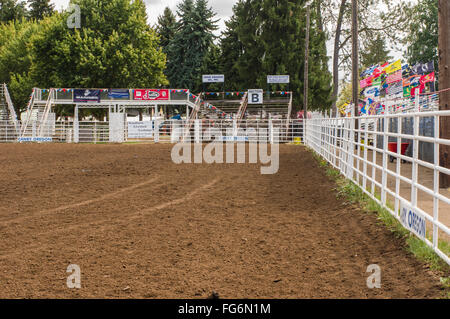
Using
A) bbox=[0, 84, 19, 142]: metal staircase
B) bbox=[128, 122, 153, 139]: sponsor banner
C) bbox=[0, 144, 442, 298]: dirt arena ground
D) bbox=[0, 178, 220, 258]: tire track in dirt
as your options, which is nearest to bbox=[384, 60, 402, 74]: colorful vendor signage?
bbox=[128, 122, 153, 139]: sponsor banner

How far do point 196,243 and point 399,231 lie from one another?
2.44 metres

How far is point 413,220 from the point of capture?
5.01 metres

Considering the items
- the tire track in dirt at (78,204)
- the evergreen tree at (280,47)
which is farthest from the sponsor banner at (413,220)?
the evergreen tree at (280,47)

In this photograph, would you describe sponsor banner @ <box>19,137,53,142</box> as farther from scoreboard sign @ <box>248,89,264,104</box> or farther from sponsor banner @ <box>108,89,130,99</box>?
scoreboard sign @ <box>248,89,264,104</box>

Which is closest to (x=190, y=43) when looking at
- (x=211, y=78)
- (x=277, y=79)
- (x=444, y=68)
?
(x=211, y=78)

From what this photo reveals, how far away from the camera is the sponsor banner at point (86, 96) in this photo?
101ft

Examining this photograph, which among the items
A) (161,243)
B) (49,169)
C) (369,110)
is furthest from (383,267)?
(369,110)

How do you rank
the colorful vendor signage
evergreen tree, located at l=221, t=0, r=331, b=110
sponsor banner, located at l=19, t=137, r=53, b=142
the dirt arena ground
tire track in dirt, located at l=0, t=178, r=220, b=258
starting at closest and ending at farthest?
the dirt arena ground, tire track in dirt, located at l=0, t=178, r=220, b=258, the colorful vendor signage, sponsor banner, located at l=19, t=137, r=53, b=142, evergreen tree, located at l=221, t=0, r=331, b=110

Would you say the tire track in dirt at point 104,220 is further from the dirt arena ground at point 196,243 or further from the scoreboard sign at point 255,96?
the scoreboard sign at point 255,96

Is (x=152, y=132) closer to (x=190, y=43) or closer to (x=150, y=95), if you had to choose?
(x=150, y=95)

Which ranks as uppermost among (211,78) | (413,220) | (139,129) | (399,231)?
(211,78)

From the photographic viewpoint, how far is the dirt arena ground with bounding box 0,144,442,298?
3871 millimetres

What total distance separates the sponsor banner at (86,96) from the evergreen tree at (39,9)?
97.7 feet

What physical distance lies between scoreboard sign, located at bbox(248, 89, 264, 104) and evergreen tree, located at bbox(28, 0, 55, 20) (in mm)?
34853
